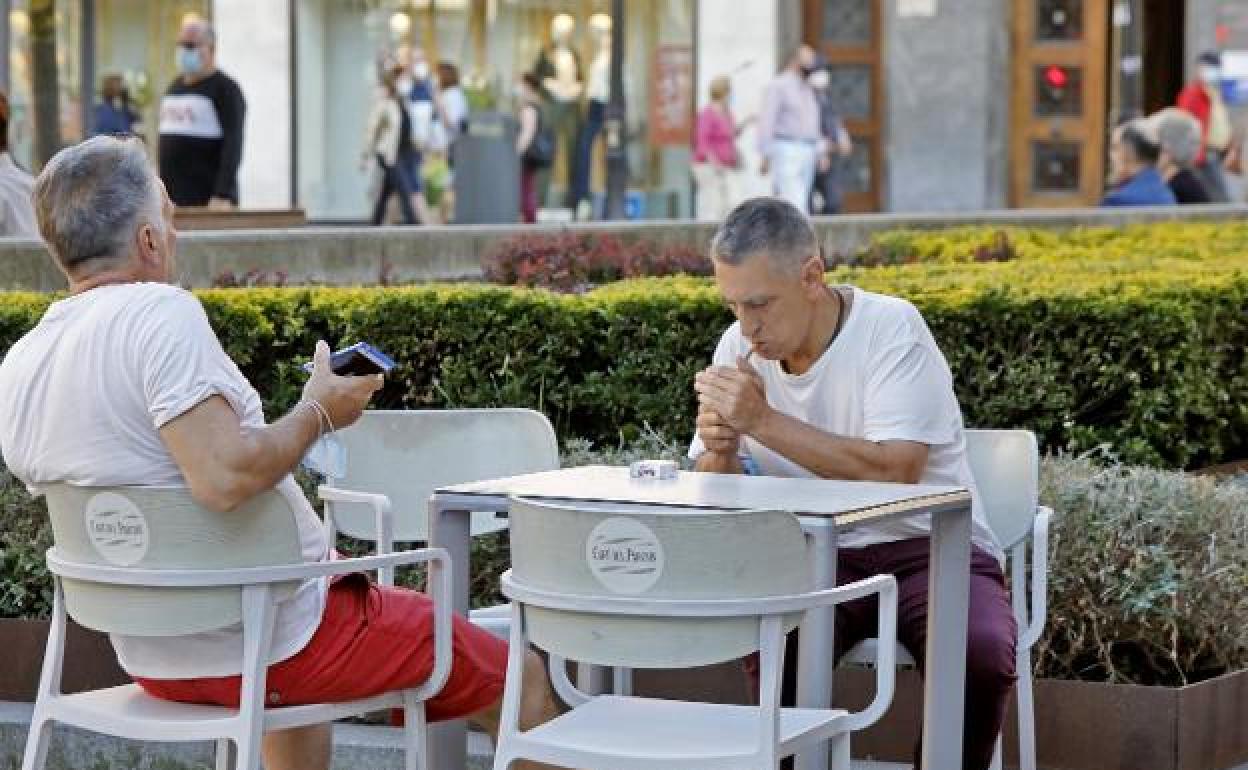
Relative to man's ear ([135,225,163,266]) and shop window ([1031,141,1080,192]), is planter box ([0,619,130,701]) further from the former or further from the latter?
shop window ([1031,141,1080,192])

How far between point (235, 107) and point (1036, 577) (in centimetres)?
867

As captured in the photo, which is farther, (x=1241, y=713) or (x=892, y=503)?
(x=1241, y=713)

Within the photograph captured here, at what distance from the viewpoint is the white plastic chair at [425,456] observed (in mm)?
6168

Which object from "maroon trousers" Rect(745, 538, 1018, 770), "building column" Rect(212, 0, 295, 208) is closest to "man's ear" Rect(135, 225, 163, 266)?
"maroon trousers" Rect(745, 538, 1018, 770)

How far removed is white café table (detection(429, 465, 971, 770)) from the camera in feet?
16.0

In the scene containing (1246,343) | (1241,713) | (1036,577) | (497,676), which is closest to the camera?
(497,676)

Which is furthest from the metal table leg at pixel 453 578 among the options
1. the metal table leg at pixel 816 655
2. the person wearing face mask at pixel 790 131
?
the person wearing face mask at pixel 790 131

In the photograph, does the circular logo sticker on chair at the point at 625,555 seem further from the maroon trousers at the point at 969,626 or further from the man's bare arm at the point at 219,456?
the maroon trousers at the point at 969,626

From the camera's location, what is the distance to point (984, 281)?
353 inches

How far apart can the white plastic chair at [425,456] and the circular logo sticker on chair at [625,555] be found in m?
1.73

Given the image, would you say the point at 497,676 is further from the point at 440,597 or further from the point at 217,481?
the point at 217,481

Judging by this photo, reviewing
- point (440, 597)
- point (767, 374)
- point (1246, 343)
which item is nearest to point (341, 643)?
point (440, 597)

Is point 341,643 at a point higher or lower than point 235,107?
lower

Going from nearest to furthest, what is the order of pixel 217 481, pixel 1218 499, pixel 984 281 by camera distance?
1. pixel 217 481
2. pixel 1218 499
3. pixel 984 281
